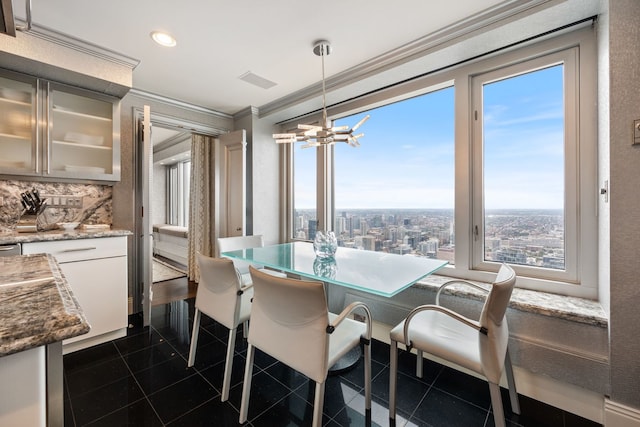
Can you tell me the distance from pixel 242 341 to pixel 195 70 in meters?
2.61

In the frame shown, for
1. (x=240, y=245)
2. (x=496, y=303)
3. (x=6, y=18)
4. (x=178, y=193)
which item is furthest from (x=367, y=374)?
(x=178, y=193)

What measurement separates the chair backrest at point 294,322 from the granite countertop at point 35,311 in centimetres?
77

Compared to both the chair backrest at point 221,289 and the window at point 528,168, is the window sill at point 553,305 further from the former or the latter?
the chair backrest at point 221,289

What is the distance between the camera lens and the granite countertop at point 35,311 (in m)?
0.53

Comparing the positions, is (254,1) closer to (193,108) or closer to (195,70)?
(195,70)

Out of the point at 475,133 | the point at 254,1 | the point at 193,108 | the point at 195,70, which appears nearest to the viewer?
the point at 254,1

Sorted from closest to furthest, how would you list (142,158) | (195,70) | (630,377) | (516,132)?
1. (630,377)
2. (516,132)
3. (195,70)
4. (142,158)

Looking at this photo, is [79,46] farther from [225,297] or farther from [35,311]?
[35,311]

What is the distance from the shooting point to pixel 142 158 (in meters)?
2.94

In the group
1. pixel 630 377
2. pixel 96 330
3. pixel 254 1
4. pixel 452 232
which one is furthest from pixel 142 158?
pixel 630 377

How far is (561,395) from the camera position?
1.66 m

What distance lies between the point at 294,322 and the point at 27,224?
2.70 metres

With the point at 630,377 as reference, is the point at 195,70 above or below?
above

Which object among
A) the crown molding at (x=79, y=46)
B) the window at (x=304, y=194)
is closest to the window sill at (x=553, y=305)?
the window at (x=304, y=194)
